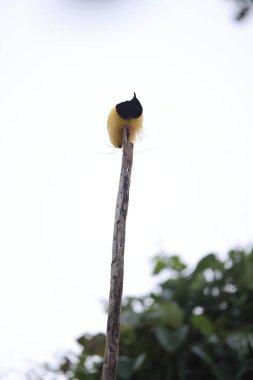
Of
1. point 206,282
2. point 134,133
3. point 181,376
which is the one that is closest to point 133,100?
point 134,133

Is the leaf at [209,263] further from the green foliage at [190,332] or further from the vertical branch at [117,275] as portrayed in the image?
the vertical branch at [117,275]

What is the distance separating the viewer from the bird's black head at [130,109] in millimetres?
908

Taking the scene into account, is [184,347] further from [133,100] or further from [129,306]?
[133,100]

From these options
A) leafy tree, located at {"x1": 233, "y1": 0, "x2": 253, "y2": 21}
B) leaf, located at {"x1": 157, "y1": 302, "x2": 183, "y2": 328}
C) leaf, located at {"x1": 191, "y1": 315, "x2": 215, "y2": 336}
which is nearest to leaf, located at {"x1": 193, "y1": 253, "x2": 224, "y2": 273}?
leaf, located at {"x1": 157, "y1": 302, "x2": 183, "y2": 328}

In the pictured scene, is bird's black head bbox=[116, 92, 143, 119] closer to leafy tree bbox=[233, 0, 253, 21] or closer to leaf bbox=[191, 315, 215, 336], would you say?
leafy tree bbox=[233, 0, 253, 21]

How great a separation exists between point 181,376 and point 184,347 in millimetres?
171

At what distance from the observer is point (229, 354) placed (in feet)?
7.02

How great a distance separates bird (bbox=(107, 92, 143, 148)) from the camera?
35.8 inches

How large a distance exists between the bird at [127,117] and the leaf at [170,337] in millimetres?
1528

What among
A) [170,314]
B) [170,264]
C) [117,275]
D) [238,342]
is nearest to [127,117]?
[117,275]

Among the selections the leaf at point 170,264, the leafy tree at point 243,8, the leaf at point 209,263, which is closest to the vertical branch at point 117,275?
the leafy tree at point 243,8

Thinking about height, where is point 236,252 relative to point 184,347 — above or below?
above

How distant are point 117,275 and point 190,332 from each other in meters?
1.73

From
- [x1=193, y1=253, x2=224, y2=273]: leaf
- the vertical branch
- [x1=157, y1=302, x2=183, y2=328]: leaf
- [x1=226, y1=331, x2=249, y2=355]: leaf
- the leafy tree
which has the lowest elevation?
the vertical branch
